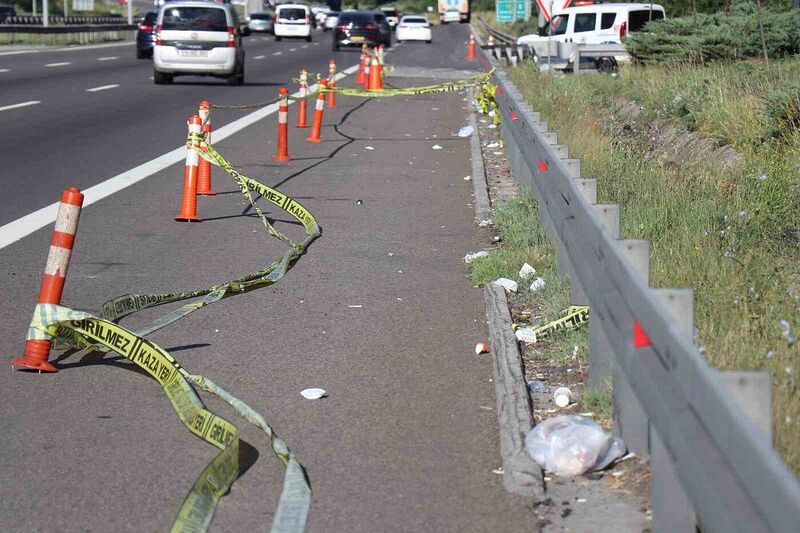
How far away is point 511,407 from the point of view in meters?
5.91

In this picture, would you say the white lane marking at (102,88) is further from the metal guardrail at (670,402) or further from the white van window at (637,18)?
the metal guardrail at (670,402)

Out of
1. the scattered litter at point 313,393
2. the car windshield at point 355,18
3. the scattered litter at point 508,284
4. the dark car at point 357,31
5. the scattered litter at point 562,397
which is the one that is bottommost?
the dark car at point 357,31

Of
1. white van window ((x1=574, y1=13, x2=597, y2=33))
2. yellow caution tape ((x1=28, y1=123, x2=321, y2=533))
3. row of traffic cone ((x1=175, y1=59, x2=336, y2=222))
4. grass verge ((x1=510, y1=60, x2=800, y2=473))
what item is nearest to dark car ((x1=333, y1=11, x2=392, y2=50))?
white van window ((x1=574, y1=13, x2=597, y2=33))

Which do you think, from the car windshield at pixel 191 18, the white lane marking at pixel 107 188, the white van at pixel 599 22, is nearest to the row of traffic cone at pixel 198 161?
the white lane marking at pixel 107 188

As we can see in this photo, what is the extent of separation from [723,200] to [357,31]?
4664cm

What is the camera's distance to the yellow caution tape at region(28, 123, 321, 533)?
476cm

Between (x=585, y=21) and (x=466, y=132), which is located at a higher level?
(x=585, y=21)

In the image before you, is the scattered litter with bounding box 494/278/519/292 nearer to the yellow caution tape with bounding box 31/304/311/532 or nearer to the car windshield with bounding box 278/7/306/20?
the yellow caution tape with bounding box 31/304/311/532

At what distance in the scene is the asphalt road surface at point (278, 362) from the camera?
16.1 feet

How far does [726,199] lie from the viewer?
9.94m

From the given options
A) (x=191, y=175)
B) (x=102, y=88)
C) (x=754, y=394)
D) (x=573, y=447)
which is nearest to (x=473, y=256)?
(x=191, y=175)

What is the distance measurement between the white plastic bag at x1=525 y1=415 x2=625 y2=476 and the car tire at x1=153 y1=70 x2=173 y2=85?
25956 millimetres

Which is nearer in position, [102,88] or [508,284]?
[508,284]

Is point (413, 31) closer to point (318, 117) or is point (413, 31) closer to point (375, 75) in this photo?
point (375, 75)
